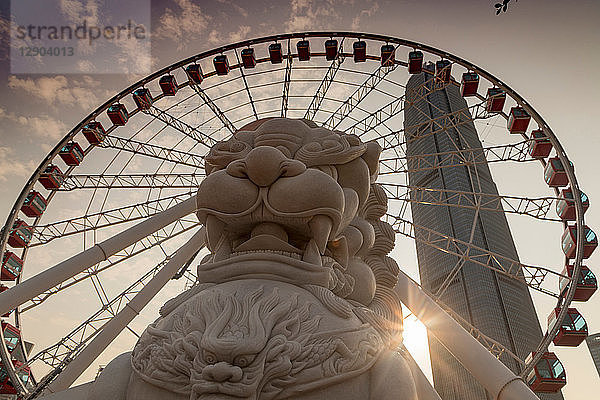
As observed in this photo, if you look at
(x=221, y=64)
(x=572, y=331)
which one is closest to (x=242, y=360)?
(x=572, y=331)

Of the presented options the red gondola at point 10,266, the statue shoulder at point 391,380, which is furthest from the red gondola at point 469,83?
the red gondola at point 10,266

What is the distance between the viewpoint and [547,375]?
412 inches

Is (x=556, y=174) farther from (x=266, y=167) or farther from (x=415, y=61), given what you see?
(x=266, y=167)

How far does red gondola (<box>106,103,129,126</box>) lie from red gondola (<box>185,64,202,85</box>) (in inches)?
81.2

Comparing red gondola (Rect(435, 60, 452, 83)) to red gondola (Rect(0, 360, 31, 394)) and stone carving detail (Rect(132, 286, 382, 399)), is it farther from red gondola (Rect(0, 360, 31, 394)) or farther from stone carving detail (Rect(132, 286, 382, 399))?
red gondola (Rect(0, 360, 31, 394))

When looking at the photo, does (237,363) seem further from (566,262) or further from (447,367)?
(447,367)

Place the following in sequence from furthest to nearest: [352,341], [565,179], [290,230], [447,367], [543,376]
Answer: [447,367], [565,179], [543,376], [290,230], [352,341]

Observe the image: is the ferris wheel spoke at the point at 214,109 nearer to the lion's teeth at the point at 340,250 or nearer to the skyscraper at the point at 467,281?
the lion's teeth at the point at 340,250

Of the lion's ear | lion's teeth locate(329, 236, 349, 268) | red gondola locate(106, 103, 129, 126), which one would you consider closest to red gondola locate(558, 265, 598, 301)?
the lion's ear

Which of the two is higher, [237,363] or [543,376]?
[543,376]

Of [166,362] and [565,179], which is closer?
[166,362]

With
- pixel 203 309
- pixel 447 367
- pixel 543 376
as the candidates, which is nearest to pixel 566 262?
pixel 543 376

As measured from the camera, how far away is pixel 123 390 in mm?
2354

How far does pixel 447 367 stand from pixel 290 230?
177 feet
